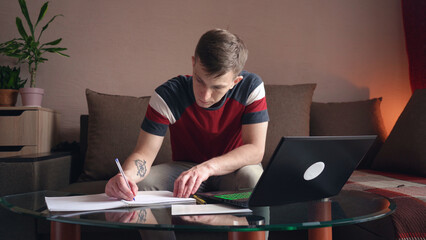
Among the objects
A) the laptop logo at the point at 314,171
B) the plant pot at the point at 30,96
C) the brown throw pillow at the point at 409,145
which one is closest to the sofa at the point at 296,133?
the brown throw pillow at the point at 409,145

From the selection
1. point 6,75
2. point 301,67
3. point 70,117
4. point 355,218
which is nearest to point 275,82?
point 301,67

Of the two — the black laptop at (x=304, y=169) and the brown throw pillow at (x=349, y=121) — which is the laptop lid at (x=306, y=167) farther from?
the brown throw pillow at (x=349, y=121)

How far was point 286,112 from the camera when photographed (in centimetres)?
210

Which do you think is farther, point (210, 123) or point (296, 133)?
point (296, 133)

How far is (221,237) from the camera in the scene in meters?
1.44

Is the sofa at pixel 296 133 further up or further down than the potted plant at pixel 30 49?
further down

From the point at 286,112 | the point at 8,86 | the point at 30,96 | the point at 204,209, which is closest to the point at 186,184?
the point at 204,209

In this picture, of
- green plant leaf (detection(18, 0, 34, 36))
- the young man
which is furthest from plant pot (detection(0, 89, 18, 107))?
the young man

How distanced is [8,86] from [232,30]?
144cm

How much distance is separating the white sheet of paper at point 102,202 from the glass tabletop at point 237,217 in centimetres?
3

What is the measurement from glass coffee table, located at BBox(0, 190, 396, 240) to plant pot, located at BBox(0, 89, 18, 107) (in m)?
1.35

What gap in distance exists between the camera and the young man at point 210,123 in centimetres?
117

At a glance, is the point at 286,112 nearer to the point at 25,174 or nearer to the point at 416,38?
the point at 416,38

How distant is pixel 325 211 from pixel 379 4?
232 centimetres
